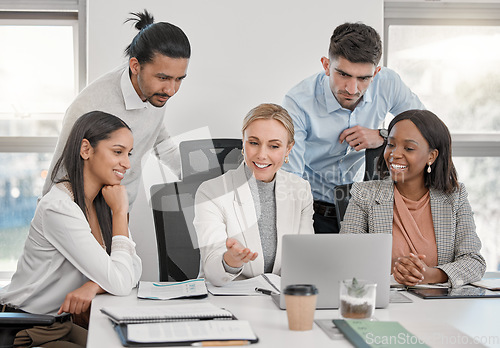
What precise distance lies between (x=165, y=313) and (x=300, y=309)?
305 millimetres

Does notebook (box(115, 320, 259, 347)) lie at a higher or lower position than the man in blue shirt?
lower

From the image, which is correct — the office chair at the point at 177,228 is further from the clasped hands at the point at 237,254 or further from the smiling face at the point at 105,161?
the clasped hands at the point at 237,254

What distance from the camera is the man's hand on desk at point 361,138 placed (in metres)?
2.63

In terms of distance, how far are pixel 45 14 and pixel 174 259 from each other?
70.1 inches

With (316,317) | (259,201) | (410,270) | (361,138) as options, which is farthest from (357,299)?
(361,138)

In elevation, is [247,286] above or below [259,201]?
below

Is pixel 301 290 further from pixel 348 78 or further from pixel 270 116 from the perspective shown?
pixel 348 78

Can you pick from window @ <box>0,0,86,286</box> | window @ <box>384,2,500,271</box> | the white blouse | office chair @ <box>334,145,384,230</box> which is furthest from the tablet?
window @ <box>0,0,86,286</box>

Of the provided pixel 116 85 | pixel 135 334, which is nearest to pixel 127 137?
pixel 116 85

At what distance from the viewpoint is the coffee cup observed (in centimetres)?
125

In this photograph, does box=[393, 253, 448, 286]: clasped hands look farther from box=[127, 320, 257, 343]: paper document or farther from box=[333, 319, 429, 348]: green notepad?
box=[127, 320, 257, 343]: paper document

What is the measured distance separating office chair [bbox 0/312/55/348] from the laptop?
558 mm

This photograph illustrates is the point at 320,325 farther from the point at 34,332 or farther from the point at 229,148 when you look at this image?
the point at 229,148

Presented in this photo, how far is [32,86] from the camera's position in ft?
10.6
